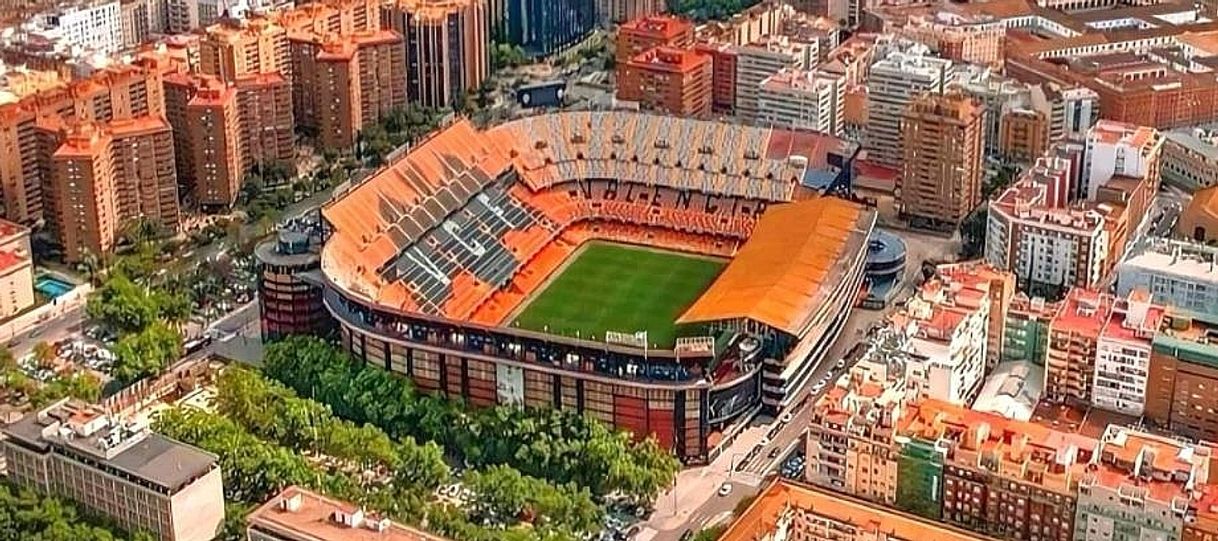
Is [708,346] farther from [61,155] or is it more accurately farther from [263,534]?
[61,155]

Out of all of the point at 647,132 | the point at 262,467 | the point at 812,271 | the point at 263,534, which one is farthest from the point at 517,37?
the point at 263,534

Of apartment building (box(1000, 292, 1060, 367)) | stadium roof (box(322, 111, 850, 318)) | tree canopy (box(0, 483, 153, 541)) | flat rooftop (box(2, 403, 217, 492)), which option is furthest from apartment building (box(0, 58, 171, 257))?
apartment building (box(1000, 292, 1060, 367))

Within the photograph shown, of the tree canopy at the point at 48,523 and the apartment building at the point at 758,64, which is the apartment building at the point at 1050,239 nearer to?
the apartment building at the point at 758,64

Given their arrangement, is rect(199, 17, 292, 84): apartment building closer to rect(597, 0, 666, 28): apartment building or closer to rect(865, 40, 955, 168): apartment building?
rect(597, 0, 666, 28): apartment building

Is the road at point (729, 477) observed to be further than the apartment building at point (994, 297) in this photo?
No

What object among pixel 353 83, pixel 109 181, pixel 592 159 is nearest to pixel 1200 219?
pixel 592 159

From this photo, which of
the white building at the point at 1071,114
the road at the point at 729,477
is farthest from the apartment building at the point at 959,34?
the road at the point at 729,477
